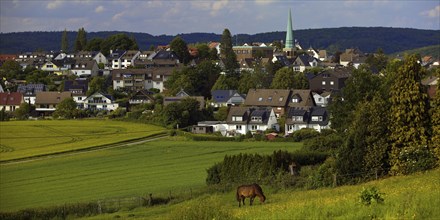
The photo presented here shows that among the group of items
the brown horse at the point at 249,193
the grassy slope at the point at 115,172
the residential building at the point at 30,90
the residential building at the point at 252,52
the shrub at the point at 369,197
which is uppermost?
the residential building at the point at 252,52

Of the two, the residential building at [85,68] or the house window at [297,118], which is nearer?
the house window at [297,118]

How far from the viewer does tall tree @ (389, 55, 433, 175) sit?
96.4 ft

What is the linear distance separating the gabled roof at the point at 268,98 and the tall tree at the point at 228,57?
14.9 metres

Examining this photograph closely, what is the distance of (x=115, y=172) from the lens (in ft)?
134

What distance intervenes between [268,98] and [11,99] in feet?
97.0

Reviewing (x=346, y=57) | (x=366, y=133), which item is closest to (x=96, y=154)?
(x=366, y=133)

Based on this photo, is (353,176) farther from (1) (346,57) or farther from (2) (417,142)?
(1) (346,57)

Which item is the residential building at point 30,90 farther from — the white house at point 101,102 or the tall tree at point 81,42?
the tall tree at point 81,42

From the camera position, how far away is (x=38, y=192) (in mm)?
33938

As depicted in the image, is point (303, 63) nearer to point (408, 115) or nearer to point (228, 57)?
point (228, 57)

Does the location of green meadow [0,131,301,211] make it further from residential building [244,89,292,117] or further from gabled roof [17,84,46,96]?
gabled roof [17,84,46,96]

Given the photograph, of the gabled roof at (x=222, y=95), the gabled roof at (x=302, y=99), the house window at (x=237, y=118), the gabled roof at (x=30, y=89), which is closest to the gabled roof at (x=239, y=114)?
the house window at (x=237, y=118)

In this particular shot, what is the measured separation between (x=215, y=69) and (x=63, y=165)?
4873 cm

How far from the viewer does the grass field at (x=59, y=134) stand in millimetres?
52641
